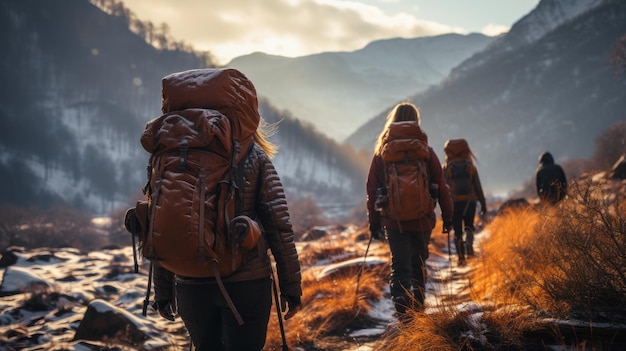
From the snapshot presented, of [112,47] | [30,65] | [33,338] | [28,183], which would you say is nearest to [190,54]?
[112,47]

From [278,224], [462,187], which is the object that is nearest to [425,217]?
[278,224]

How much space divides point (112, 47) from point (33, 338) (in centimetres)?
10941

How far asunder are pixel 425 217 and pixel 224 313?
91.3 inches

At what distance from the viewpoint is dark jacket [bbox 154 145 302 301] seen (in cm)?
211

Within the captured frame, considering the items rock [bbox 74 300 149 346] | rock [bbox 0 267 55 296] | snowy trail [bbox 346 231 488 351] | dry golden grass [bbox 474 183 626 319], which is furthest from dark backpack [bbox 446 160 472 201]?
rock [bbox 0 267 55 296]

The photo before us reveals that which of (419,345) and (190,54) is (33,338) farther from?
(190,54)

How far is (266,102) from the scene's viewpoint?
366 ft

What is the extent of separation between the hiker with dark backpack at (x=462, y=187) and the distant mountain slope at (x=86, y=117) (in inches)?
2115

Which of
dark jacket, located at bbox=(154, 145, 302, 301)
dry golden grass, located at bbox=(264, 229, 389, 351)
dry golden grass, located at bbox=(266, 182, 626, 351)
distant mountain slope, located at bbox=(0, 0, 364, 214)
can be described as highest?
distant mountain slope, located at bbox=(0, 0, 364, 214)

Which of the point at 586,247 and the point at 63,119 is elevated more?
the point at 63,119

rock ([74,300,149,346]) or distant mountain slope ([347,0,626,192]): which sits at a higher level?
distant mountain slope ([347,0,626,192])

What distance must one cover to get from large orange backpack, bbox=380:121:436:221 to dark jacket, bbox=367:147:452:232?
9 cm

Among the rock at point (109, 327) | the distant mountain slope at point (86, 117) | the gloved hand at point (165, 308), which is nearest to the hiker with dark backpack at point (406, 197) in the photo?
the gloved hand at point (165, 308)

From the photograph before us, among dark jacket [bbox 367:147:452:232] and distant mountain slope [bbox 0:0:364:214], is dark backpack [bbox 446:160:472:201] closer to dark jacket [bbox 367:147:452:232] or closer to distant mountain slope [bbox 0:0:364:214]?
dark jacket [bbox 367:147:452:232]
